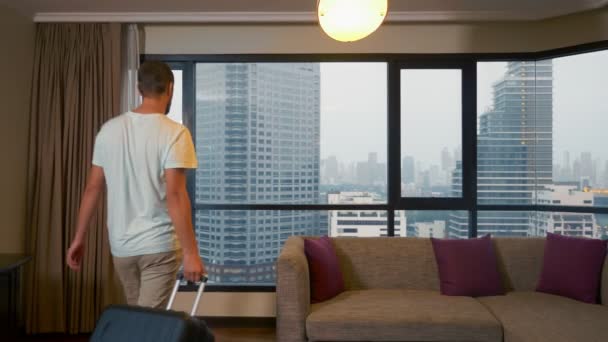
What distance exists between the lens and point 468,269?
2762 mm

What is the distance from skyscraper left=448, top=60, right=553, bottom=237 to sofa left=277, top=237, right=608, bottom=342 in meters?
0.54

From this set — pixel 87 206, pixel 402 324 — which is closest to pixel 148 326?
pixel 87 206

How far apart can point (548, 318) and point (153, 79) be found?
7.54 feet

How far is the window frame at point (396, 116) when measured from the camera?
3387mm

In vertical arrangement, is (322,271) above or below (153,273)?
below

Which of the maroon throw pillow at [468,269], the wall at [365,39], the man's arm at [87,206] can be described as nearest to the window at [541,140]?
the wall at [365,39]

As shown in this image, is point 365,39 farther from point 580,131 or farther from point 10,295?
point 10,295

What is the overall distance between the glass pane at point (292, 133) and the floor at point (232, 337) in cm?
99

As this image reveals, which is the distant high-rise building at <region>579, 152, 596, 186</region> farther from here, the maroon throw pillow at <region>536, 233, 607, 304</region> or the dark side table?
the dark side table

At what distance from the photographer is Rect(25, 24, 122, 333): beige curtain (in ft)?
10.5

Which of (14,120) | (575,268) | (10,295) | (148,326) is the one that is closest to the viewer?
Result: (148,326)

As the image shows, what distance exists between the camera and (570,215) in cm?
323

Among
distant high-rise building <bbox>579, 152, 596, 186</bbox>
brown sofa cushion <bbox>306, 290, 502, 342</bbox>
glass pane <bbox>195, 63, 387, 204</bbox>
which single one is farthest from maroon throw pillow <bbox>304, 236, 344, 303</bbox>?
distant high-rise building <bbox>579, 152, 596, 186</bbox>

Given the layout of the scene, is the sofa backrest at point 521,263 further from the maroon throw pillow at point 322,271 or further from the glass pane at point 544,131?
the maroon throw pillow at point 322,271
